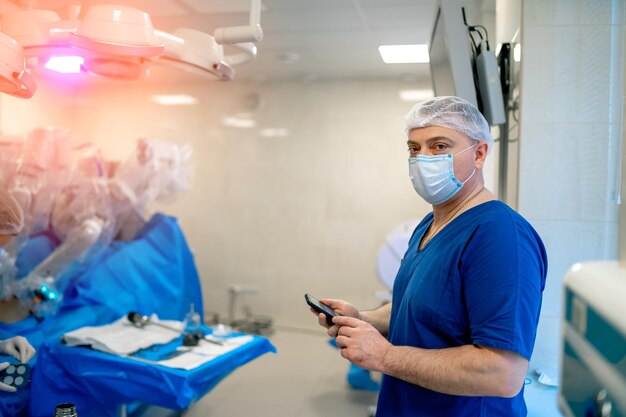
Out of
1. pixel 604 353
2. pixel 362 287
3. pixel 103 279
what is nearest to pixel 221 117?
pixel 362 287

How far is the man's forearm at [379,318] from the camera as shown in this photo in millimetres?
1668

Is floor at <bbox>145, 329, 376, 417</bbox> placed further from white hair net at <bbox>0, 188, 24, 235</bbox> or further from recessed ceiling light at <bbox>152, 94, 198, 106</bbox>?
recessed ceiling light at <bbox>152, 94, 198, 106</bbox>

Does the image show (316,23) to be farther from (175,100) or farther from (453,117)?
(175,100)

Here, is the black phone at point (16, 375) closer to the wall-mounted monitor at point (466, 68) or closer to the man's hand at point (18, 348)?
the man's hand at point (18, 348)

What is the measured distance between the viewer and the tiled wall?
205 cm

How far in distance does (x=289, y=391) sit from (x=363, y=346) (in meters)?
2.71

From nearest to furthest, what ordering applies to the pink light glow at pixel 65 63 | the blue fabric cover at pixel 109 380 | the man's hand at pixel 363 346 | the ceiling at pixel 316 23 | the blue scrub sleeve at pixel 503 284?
the blue scrub sleeve at pixel 503 284
the man's hand at pixel 363 346
the pink light glow at pixel 65 63
the blue fabric cover at pixel 109 380
the ceiling at pixel 316 23

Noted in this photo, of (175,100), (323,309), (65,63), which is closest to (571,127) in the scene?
Answer: (323,309)

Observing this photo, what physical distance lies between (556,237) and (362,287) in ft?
11.0

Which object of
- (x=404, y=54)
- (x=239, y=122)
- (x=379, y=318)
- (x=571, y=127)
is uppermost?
(x=404, y=54)

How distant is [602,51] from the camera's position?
205 centimetres

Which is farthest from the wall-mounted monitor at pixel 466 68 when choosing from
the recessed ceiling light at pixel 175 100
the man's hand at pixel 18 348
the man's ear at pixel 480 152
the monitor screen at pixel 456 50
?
the recessed ceiling light at pixel 175 100

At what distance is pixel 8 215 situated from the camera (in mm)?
2098

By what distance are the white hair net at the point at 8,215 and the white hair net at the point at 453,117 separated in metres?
1.55
